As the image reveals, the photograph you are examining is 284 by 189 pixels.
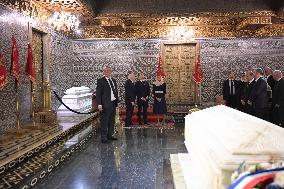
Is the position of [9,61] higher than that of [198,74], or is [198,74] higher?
[9,61]

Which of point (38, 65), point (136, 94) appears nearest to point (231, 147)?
point (38, 65)

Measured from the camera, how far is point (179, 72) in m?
12.8

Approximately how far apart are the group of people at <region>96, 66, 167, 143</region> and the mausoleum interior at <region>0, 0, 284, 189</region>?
119 millimetres

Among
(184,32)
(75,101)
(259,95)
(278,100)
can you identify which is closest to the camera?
(278,100)

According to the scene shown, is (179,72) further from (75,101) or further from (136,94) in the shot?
(75,101)

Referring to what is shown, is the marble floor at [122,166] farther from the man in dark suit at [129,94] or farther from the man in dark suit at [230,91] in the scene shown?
the man in dark suit at [230,91]

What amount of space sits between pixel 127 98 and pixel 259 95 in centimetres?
412

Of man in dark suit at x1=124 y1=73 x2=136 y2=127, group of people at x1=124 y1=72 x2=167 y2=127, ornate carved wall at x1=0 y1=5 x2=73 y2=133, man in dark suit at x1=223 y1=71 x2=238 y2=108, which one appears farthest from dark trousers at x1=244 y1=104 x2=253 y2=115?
ornate carved wall at x1=0 y1=5 x2=73 y2=133

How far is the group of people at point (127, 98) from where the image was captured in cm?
761

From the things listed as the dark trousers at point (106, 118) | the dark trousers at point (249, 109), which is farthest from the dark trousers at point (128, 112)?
the dark trousers at point (249, 109)

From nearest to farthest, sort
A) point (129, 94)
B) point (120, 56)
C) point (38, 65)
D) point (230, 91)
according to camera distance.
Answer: point (38, 65) < point (129, 94) < point (230, 91) < point (120, 56)

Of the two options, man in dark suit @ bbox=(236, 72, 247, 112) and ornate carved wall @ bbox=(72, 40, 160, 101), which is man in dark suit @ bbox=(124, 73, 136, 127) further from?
man in dark suit @ bbox=(236, 72, 247, 112)

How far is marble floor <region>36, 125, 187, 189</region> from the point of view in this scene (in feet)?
15.5

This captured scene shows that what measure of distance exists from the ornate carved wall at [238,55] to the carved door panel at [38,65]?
6.36 m
